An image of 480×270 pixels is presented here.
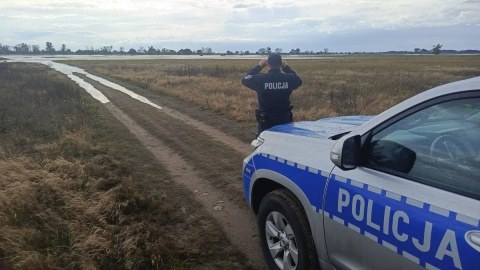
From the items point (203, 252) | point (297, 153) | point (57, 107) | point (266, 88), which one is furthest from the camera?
point (57, 107)

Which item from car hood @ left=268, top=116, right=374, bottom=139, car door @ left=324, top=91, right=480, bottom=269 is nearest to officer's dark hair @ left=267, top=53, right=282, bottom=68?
car hood @ left=268, top=116, right=374, bottom=139

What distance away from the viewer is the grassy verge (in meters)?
3.52

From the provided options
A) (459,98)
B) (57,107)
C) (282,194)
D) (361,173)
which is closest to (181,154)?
(282,194)

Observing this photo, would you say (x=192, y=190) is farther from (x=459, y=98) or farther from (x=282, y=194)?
(x=459, y=98)

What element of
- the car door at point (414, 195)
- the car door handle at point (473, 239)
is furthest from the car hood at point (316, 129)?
the car door handle at point (473, 239)

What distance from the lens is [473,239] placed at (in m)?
1.54

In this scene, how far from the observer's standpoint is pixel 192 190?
18.2 ft

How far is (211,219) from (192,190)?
107cm

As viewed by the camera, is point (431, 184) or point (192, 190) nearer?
point (431, 184)

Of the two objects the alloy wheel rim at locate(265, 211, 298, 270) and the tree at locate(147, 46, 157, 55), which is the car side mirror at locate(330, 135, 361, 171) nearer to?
the alloy wheel rim at locate(265, 211, 298, 270)

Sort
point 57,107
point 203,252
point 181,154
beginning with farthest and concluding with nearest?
1. point 57,107
2. point 181,154
3. point 203,252

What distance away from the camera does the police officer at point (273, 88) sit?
5.38 metres

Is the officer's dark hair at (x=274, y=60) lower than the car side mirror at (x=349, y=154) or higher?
higher

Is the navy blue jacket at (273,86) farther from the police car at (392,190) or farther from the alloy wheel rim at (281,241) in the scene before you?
the alloy wheel rim at (281,241)
